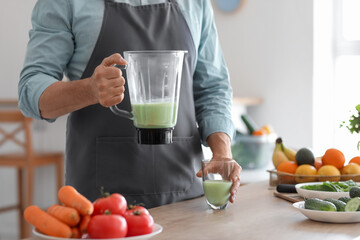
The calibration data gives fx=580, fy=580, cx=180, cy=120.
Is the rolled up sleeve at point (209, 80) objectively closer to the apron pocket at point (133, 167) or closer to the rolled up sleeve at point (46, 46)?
the apron pocket at point (133, 167)

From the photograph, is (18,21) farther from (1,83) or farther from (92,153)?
(92,153)

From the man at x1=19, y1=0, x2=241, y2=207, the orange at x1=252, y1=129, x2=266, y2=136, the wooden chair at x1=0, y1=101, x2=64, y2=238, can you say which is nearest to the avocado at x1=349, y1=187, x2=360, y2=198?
the man at x1=19, y1=0, x2=241, y2=207

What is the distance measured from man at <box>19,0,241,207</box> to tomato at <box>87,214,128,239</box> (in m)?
0.50

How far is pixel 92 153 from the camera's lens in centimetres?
166

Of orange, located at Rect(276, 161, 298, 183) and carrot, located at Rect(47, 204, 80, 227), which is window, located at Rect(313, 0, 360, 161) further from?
carrot, located at Rect(47, 204, 80, 227)

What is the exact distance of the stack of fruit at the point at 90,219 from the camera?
1.04 meters

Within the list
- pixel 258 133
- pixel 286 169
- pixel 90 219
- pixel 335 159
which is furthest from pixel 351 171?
pixel 258 133

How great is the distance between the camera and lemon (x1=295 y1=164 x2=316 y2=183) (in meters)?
1.82

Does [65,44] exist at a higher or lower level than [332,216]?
higher

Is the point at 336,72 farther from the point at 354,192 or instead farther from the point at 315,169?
the point at 354,192

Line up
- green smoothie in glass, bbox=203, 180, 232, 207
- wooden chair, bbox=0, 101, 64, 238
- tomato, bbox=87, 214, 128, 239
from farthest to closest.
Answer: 1. wooden chair, bbox=0, 101, 64, 238
2. green smoothie in glass, bbox=203, 180, 232, 207
3. tomato, bbox=87, 214, 128, 239

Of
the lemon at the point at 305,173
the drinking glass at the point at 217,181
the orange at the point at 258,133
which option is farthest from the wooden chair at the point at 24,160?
the drinking glass at the point at 217,181

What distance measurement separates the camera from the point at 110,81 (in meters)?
1.28

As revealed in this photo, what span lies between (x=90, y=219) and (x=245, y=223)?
0.43 metres
